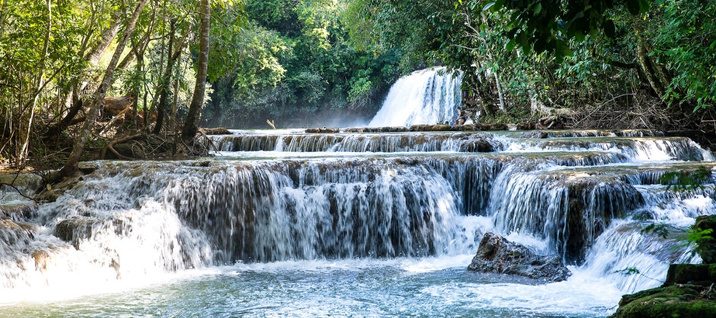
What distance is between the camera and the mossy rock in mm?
3963

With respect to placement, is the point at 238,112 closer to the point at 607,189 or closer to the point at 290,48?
the point at 290,48

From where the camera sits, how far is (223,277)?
855cm

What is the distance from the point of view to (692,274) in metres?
4.64

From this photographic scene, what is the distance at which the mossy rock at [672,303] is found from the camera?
396 cm

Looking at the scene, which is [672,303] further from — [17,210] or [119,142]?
[119,142]

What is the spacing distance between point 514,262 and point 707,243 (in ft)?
10.6

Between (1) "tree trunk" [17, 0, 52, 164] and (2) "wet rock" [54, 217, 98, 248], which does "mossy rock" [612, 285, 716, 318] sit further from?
(1) "tree trunk" [17, 0, 52, 164]

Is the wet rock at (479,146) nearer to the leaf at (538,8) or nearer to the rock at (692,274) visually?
the rock at (692,274)

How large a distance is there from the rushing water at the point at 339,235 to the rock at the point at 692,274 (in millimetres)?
1630

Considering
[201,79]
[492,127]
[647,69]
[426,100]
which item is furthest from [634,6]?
[426,100]

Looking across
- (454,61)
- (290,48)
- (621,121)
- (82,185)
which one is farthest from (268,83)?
(82,185)

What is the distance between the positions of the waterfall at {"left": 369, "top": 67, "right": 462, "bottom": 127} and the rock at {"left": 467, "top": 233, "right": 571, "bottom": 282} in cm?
1600

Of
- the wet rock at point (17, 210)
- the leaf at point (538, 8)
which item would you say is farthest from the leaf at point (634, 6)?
the wet rock at point (17, 210)

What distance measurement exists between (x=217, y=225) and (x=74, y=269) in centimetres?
213
